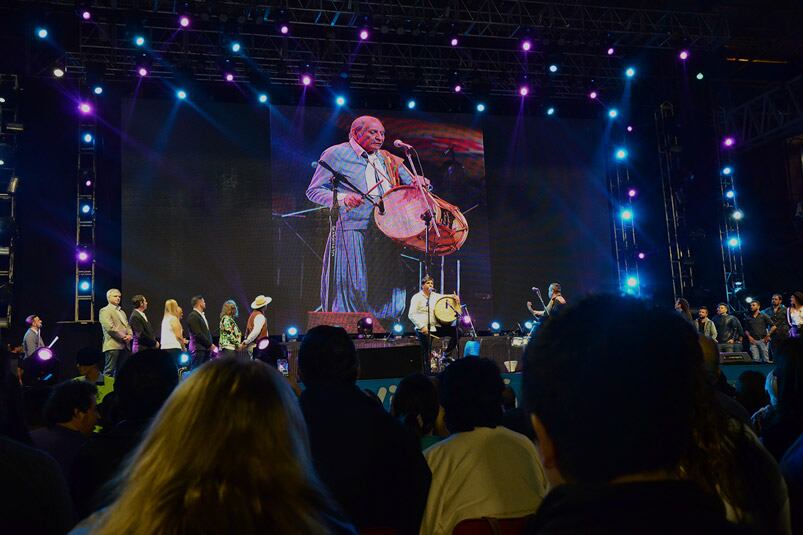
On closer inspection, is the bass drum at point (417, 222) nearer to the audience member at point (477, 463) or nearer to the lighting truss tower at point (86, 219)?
the lighting truss tower at point (86, 219)

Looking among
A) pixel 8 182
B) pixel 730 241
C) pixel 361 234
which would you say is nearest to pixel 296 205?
pixel 361 234

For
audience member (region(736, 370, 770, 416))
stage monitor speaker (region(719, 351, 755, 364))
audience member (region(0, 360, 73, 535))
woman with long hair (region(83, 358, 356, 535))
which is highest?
woman with long hair (region(83, 358, 356, 535))

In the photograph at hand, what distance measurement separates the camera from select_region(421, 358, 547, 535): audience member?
2.45 metres

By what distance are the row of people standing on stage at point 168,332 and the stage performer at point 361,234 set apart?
2532mm

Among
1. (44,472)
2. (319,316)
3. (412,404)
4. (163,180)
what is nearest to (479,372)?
(412,404)

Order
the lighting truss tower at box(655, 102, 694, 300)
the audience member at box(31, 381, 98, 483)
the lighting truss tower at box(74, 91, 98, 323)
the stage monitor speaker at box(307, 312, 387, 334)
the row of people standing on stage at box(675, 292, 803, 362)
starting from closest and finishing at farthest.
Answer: the audience member at box(31, 381, 98, 483)
the lighting truss tower at box(74, 91, 98, 323)
the row of people standing on stage at box(675, 292, 803, 362)
the stage monitor speaker at box(307, 312, 387, 334)
the lighting truss tower at box(655, 102, 694, 300)

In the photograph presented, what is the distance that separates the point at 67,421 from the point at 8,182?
1094 centimetres

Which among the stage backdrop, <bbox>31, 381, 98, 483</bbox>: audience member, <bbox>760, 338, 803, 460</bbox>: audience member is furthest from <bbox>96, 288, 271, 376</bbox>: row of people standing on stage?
<bbox>760, 338, 803, 460</bbox>: audience member

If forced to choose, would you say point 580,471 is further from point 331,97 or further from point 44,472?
point 331,97

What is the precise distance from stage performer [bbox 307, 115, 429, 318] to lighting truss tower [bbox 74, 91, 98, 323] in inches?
160

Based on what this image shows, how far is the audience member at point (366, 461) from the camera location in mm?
2461

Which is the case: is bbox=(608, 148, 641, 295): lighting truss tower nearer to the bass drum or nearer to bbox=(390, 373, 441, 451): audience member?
the bass drum

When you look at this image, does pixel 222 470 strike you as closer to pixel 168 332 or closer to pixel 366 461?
pixel 366 461

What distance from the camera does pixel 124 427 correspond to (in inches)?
95.0
